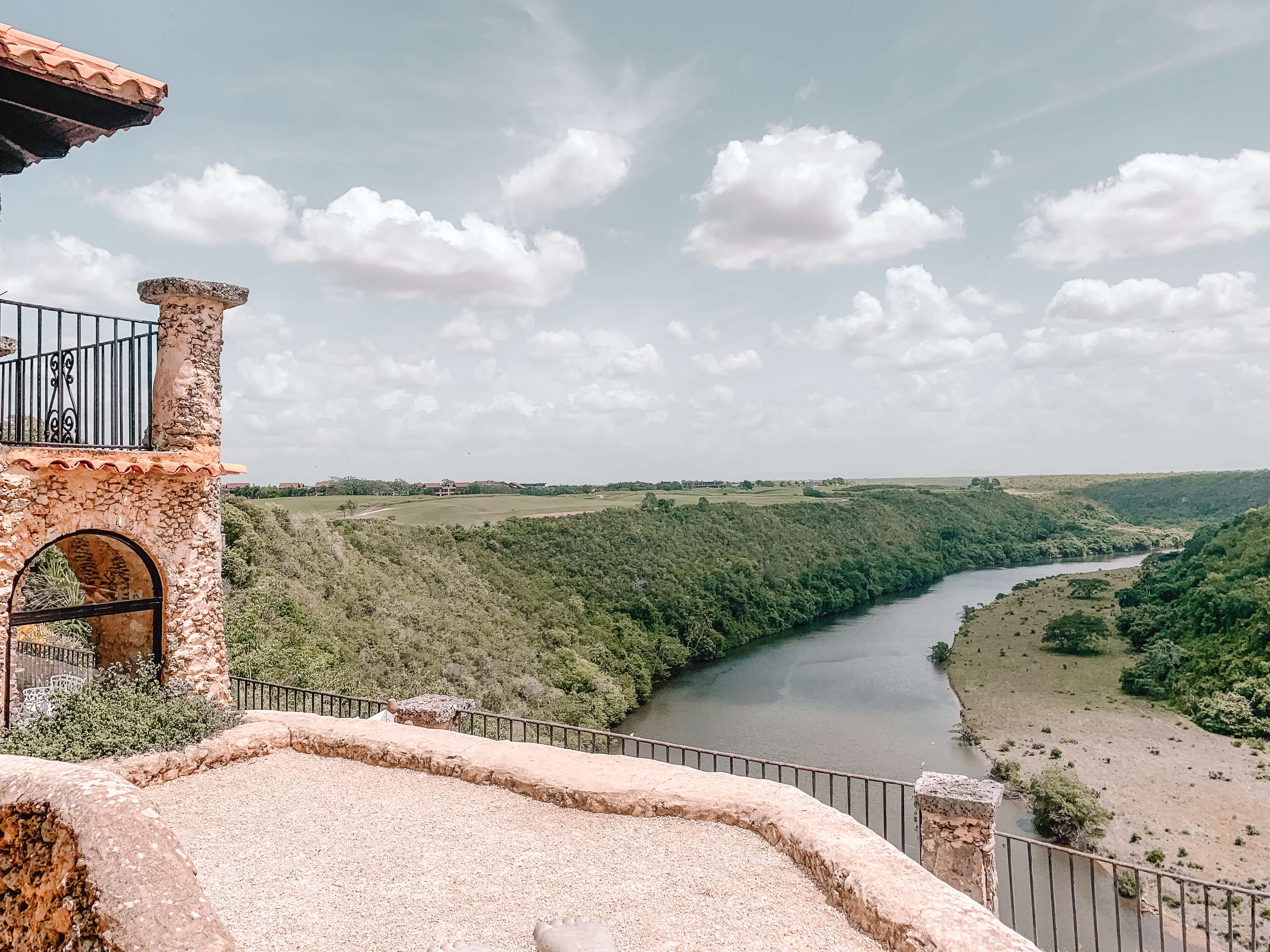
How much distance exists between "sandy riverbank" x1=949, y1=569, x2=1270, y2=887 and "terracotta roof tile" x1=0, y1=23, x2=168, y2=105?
25.8 m

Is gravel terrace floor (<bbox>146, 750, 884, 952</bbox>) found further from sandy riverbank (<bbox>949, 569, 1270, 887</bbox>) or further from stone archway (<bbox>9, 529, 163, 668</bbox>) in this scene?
→ sandy riverbank (<bbox>949, 569, 1270, 887</bbox>)

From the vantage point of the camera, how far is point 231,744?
7.64m

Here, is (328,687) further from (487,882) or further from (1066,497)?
(1066,497)

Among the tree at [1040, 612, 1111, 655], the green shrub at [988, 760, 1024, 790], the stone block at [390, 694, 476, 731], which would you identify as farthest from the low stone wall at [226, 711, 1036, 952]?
the tree at [1040, 612, 1111, 655]

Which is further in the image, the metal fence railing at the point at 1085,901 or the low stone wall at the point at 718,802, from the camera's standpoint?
the metal fence railing at the point at 1085,901

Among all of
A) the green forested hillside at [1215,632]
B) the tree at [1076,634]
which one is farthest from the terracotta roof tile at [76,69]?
the tree at [1076,634]

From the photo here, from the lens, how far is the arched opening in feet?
24.2

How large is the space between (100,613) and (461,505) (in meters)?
46.2

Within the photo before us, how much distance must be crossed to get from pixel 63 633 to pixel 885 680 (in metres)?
33.5

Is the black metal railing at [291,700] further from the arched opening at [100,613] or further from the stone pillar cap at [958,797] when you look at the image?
the stone pillar cap at [958,797]

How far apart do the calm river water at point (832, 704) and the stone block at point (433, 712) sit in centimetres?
1607

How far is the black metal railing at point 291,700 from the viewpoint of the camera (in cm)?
950

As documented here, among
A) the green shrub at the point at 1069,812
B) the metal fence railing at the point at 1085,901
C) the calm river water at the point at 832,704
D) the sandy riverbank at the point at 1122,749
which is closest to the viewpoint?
the metal fence railing at the point at 1085,901

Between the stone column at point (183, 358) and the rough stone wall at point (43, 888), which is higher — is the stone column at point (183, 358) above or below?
above
